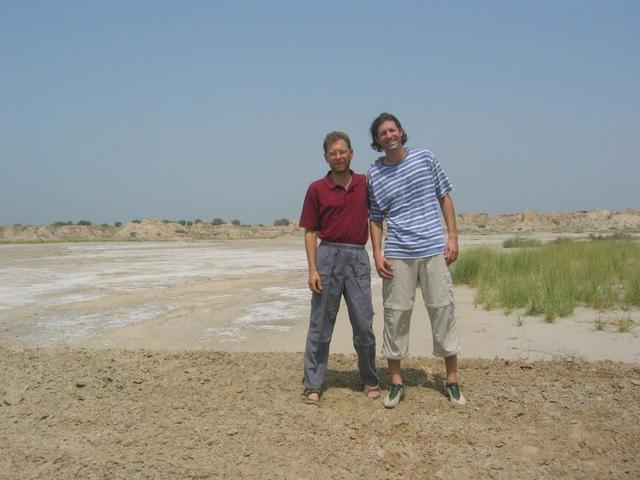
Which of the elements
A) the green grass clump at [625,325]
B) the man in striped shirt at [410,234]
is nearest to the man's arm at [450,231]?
the man in striped shirt at [410,234]

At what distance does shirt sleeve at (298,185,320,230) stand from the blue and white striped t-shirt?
47 cm

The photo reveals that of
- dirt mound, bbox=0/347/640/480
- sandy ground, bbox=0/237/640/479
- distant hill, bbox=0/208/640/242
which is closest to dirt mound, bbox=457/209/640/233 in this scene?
distant hill, bbox=0/208/640/242

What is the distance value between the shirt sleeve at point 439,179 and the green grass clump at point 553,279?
4177mm

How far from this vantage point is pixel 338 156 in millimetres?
4266

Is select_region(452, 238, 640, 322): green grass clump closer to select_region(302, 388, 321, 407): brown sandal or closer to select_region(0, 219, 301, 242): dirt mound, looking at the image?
select_region(302, 388, 321, 407): brown sandal

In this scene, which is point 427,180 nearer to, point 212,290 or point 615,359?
point 615,359

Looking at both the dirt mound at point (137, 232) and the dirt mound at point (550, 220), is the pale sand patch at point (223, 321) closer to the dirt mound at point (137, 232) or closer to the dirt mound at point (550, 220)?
the dirt mound at point (137, 232)

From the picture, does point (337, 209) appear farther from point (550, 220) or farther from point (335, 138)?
point (550, 220)

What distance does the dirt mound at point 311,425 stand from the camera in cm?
359

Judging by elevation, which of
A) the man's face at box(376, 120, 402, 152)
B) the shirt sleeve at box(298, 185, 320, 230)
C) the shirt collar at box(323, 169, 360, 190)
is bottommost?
the shirt sleeve at box(298, 185, 320, 230)

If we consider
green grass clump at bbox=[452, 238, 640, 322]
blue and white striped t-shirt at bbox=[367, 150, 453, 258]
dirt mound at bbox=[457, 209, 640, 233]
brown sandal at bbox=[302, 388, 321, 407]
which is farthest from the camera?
dirt mound at bbox=[457, 209, 640, 233]

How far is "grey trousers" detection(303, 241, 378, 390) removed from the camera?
4.35m

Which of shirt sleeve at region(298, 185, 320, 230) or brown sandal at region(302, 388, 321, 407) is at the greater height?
shirt sleeve at region(298, 185, 320, 230)

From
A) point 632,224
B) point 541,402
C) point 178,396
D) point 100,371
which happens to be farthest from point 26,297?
point 632,224
